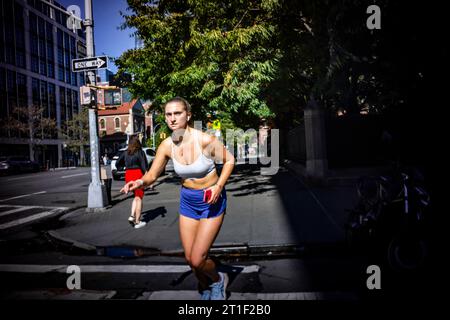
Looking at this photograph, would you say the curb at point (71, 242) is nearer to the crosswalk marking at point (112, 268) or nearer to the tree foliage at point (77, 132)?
the crosswalk marking at point (112, 268)

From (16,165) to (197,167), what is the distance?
110 ft

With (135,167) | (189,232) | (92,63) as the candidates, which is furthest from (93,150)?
(189,232)

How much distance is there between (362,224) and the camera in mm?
4266

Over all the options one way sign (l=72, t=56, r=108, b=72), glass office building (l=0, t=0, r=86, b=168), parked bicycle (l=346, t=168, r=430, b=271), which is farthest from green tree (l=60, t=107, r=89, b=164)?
parked bicycle (l=346, t=168, r=430, b=271)

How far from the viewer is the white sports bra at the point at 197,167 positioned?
9.83 feet

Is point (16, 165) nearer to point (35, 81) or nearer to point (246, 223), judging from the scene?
point (35, 81)

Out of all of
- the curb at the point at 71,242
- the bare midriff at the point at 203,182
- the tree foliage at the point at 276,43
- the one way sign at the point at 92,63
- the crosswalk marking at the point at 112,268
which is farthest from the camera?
the one way sign at the point at 92,63

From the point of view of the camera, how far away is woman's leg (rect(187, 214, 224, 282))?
9.67ft

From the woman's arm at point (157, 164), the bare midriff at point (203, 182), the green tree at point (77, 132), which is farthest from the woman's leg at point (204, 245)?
the green tree at point (77, 132)

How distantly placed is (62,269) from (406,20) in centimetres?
872

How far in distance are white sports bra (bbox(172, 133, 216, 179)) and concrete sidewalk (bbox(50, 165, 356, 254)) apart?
7.95 feet

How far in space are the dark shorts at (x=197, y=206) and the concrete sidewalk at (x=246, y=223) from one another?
2.18 meters
